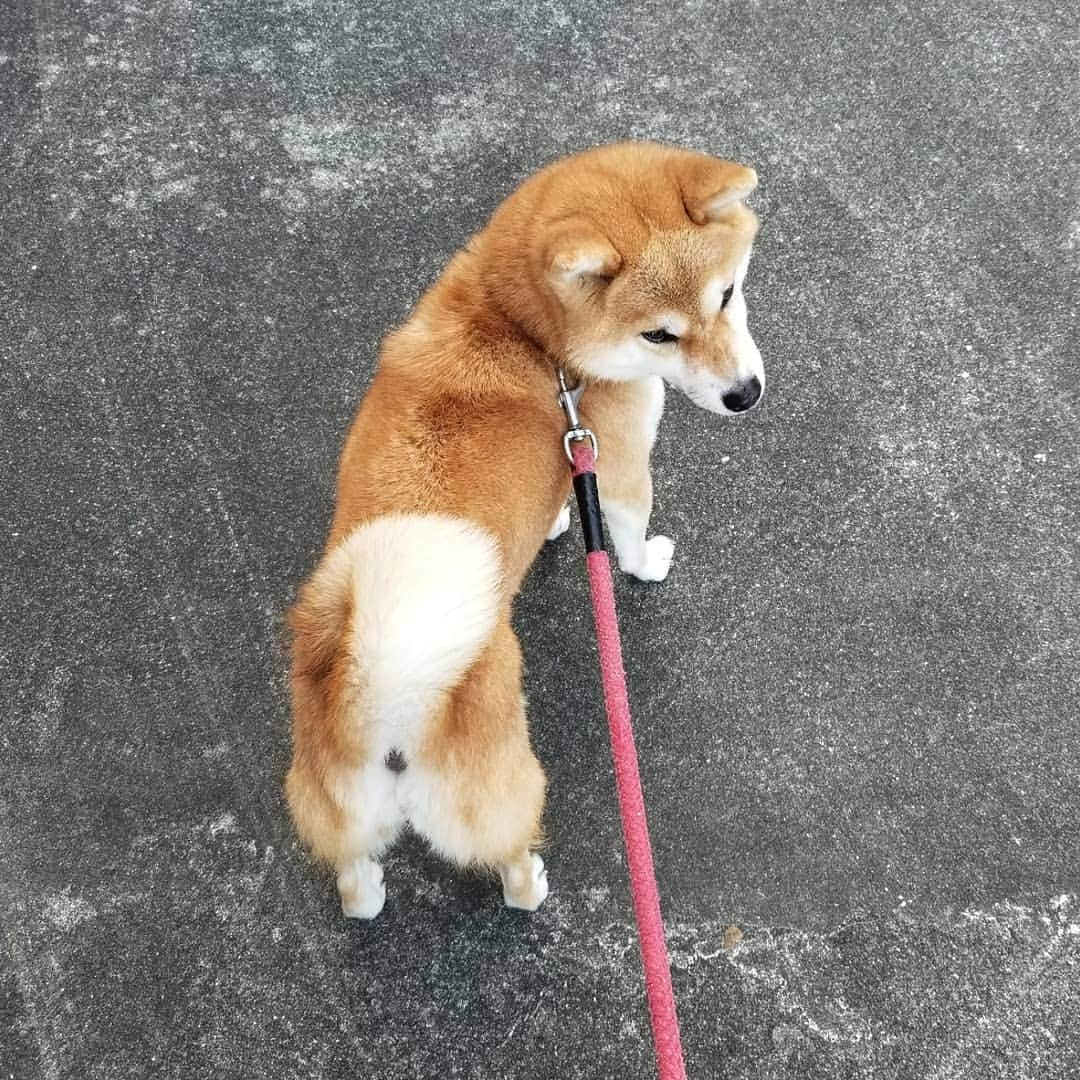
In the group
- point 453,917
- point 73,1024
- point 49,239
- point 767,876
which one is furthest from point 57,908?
point 49,239

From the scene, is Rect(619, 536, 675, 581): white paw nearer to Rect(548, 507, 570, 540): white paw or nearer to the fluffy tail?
Rect(548, 507, 570, 540): white paw

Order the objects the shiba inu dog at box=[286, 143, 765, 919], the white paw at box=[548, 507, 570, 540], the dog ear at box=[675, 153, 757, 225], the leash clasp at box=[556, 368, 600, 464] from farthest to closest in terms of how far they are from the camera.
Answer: the white paw at box=[548, 507, 570, 540] < the leash clasp at box=[556, 368, 600, 464] < the dog ear at box=[675, 153, 757, 225] < the shiba inu dog at box=[286, 143, 765, 919]

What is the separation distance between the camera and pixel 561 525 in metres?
2.81

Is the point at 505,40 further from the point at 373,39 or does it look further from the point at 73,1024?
the point at 73,1024

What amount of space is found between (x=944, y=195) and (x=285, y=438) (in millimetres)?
2820

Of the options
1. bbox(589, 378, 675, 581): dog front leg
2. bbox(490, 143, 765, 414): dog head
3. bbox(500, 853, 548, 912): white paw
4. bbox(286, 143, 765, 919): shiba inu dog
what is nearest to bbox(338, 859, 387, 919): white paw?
bbox(286, 143, 765, 919): shiba inu dog

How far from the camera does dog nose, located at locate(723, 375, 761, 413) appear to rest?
2078 millimetres

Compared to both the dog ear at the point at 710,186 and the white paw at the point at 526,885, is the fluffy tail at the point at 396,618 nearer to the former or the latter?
the white paw at the point at 526,885

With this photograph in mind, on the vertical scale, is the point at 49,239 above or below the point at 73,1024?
above

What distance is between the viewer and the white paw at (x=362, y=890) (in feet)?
6.97

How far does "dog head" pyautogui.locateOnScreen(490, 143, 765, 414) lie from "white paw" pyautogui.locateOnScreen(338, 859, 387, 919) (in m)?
1.41

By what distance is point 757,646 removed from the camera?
2.64 m

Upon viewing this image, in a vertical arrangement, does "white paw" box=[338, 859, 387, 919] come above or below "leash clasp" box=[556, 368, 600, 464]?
below

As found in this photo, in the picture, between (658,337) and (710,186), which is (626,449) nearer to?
(658,337)
